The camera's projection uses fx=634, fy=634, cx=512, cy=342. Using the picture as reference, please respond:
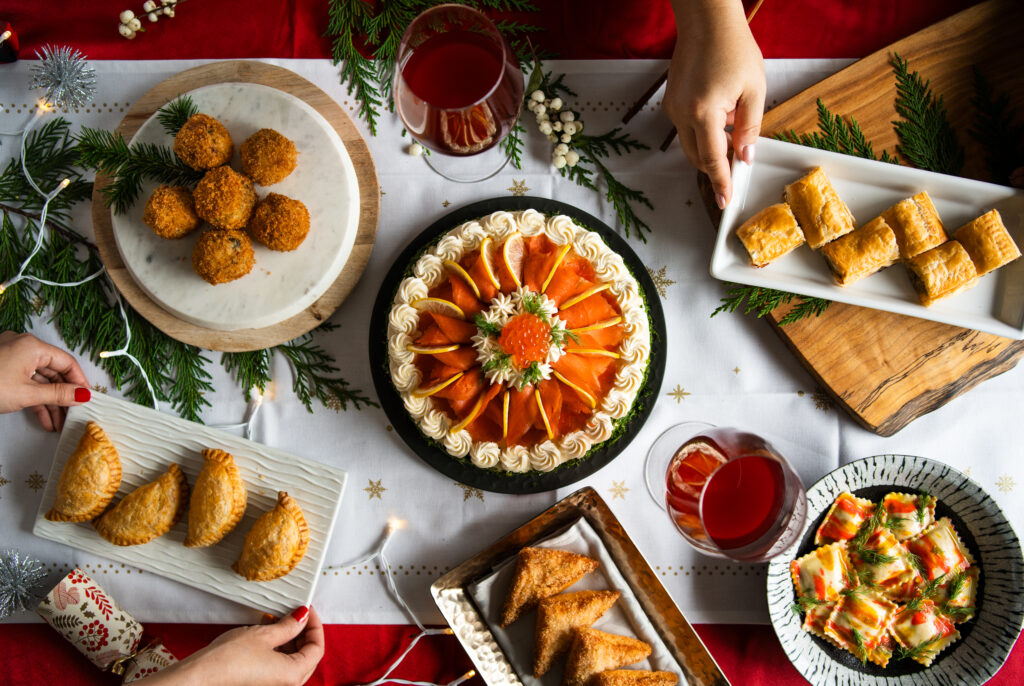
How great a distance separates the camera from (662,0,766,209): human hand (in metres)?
2.08

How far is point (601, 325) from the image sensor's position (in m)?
2.12

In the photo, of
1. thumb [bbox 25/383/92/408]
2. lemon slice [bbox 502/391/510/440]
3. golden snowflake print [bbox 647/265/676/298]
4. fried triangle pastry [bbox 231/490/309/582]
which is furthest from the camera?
golden snowflake print [bbox 647/265/676/298]

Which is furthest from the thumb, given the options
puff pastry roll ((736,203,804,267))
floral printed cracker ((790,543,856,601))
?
floral printed cracker ((790,543,856,601))

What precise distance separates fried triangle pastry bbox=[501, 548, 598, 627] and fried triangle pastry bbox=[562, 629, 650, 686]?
0.17 meters

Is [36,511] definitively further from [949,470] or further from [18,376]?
[949,470]

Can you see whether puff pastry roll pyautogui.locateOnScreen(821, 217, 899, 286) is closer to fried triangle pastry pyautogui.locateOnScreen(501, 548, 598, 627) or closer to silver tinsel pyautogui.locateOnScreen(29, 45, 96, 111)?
fried triangle pastry pyautogui.locateOnScreen(501, 548, 598, 627)

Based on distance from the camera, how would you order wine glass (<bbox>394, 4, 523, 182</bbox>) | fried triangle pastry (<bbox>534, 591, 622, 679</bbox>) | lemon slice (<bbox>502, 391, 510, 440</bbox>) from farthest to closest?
fried triangle pastry (<bbox>534, 591, 622, 679</bbox>), lemon slice (<bbox>502, 391, 510, 440</bbox>), wine glass (<bbox>394, 4, 523, 182</bbox>)

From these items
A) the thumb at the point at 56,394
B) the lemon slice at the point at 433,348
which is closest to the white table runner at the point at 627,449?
the thumb at the point at 56,394

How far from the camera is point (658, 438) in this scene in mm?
2469

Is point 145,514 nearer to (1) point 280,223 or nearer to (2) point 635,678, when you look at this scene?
(1) point 280,223

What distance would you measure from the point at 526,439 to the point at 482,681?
41.8 inches

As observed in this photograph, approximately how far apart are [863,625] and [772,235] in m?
1.44

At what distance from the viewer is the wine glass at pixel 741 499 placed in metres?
2.05

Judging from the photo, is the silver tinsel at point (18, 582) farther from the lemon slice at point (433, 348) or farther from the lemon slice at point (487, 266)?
the lemon slice at point (487, 266)
